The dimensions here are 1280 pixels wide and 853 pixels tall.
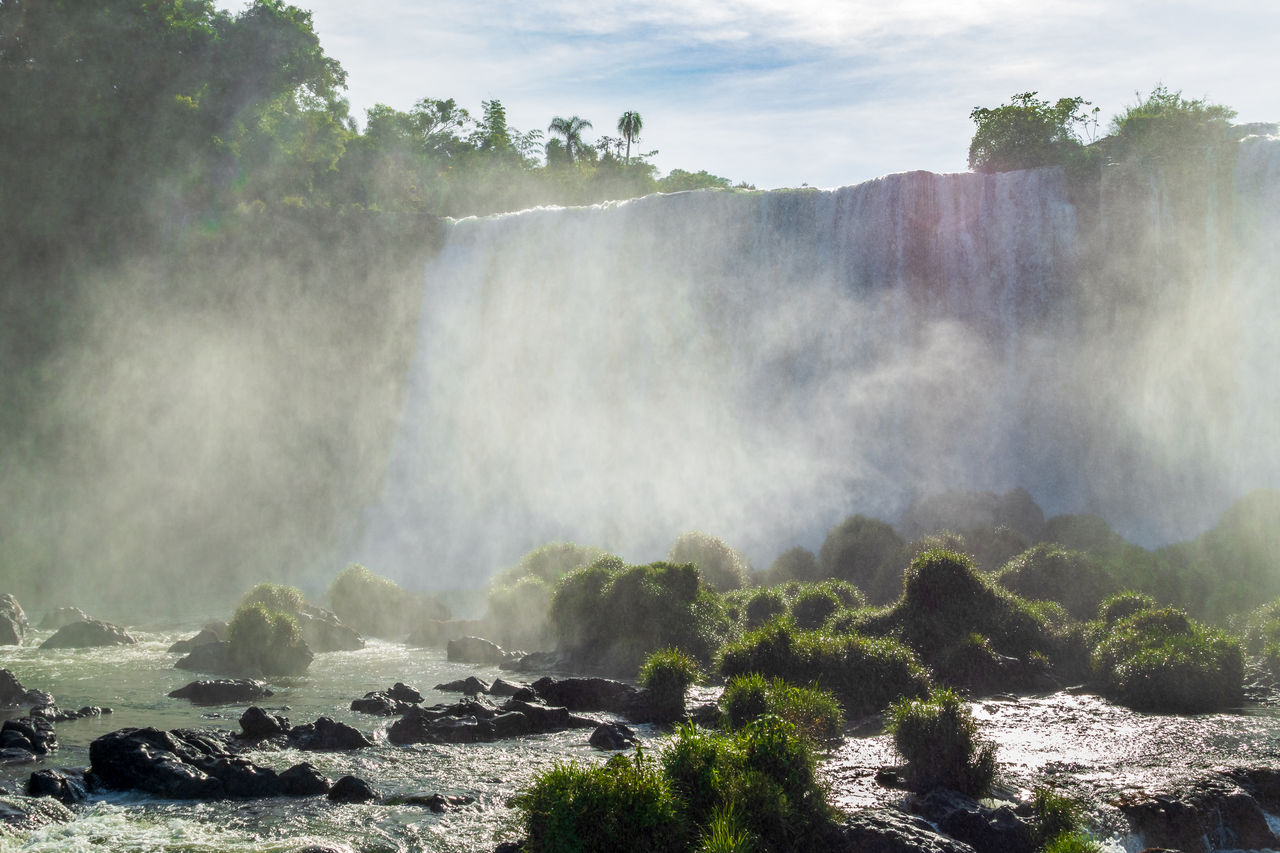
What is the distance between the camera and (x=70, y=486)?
40.3 metres

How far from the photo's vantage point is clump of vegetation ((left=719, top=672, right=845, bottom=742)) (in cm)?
1330

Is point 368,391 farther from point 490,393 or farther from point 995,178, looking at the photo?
point 995,178

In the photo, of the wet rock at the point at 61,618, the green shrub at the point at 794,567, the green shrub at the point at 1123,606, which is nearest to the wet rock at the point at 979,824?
the green shrub at the point at 1123,606

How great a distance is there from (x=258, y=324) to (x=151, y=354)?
4.53 meters

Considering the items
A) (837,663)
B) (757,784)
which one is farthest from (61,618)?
(757,784)

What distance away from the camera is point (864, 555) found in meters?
27.0

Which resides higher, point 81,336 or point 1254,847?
point 81,336

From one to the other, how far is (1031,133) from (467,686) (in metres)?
30.0

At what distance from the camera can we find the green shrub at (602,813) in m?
8.98

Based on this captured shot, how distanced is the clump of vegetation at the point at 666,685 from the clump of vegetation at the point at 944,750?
4746mm

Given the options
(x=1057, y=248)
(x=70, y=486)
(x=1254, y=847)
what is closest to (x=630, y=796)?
(x=1254, y=847)

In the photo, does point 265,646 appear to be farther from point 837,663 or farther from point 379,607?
point 837,663

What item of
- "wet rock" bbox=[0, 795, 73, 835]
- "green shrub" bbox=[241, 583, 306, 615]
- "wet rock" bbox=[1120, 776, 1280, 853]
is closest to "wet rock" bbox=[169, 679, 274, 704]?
"green shrub" bbox=[241, 583, 306, 615]

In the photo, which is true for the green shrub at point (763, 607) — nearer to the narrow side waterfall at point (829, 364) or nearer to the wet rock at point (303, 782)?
the narrow side waterfall at point (829, 364)
